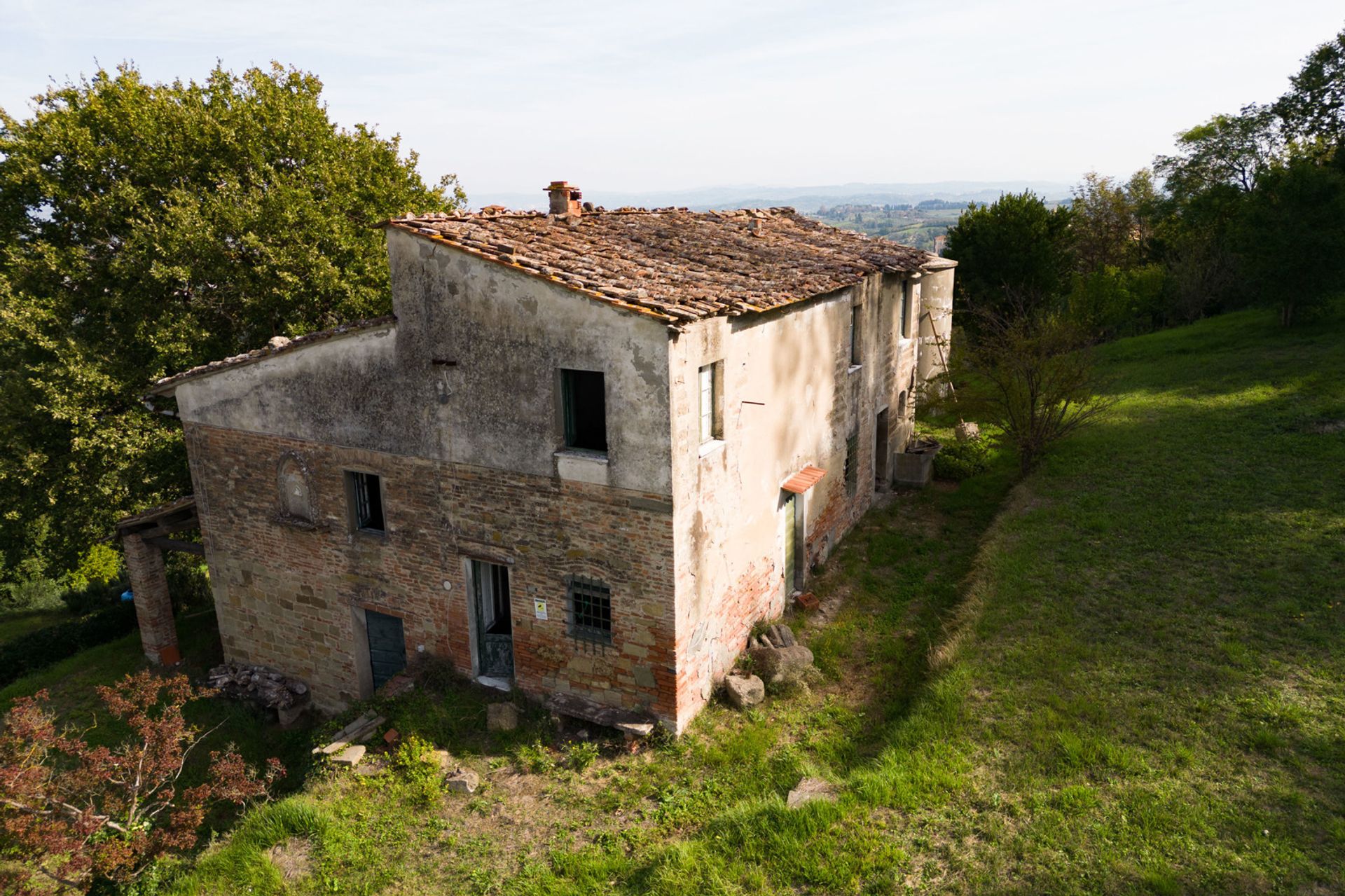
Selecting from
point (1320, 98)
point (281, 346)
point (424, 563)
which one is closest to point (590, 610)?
point (424, 563)

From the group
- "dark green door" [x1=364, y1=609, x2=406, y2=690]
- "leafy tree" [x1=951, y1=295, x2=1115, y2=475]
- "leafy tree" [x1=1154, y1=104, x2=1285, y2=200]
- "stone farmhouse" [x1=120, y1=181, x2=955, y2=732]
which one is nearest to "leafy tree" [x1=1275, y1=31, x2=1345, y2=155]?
"leafy tree" [x1=1154, y1=104, x2=1285, y2=200]

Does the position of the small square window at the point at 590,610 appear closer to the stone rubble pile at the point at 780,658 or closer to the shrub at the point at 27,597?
the stone rubble pile at the point at 780,658

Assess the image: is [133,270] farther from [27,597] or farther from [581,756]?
[27,597]

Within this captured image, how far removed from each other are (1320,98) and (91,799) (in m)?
50.7

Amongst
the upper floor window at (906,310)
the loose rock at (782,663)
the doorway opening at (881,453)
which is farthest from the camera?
the upper floor window at (906,310)

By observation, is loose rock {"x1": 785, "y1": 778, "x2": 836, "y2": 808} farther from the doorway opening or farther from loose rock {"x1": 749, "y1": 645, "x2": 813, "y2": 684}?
the doorway opening

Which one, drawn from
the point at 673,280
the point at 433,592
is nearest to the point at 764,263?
the point at 673,280

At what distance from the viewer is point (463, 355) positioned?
1161 cm

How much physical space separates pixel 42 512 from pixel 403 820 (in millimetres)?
15223

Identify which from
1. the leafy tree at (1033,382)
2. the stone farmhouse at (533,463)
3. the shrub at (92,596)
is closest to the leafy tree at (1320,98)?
the leafy tree at (1033,382)

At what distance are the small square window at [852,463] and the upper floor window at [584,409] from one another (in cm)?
749

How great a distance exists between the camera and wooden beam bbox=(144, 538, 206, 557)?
53.4ft

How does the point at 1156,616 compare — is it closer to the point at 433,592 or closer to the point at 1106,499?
the point at 1106,499

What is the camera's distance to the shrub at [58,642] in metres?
19.7
